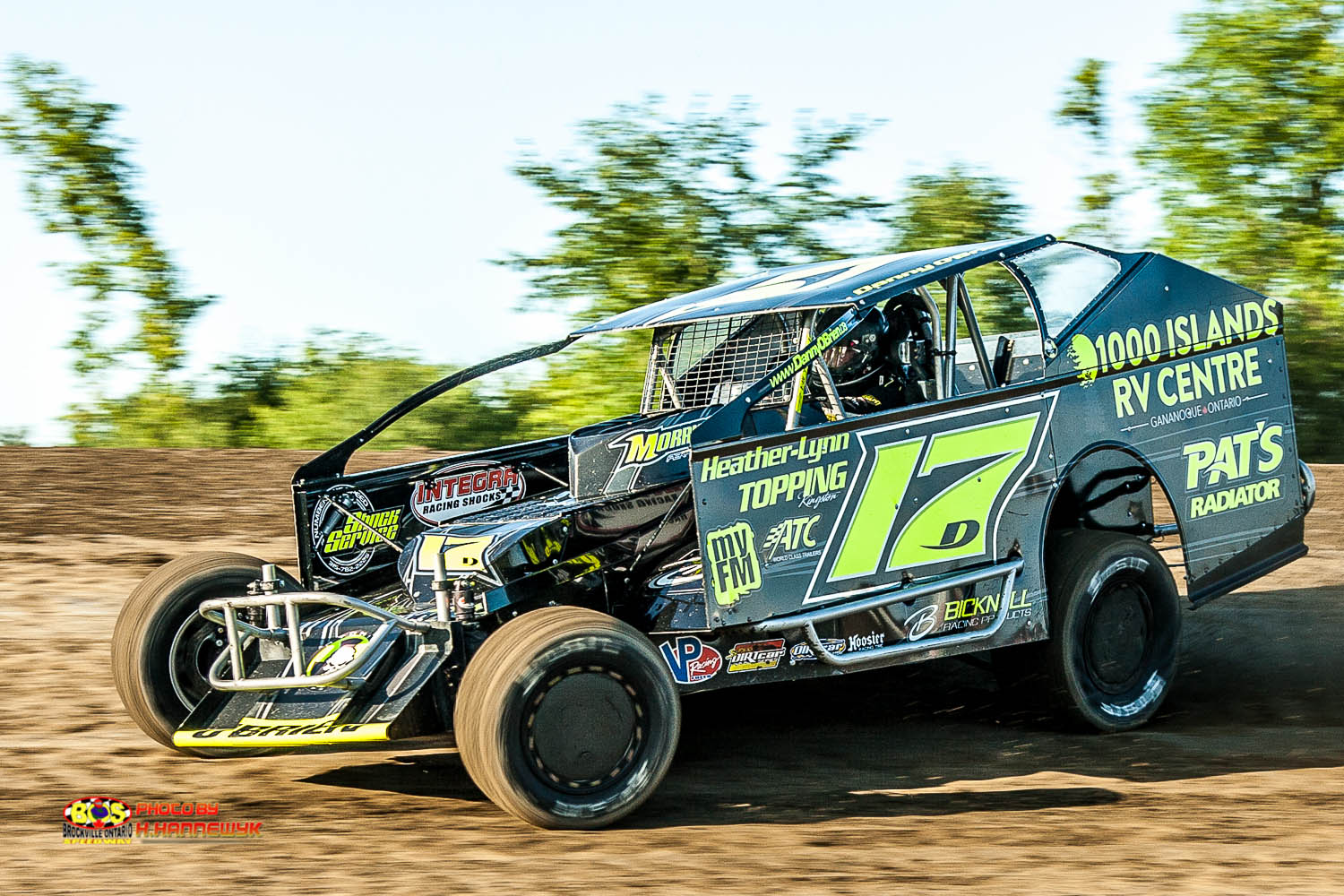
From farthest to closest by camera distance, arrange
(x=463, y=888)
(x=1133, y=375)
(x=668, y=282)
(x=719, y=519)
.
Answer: (x=668, y=282) → (x=1133, y=375) → (x=719, y=519) → (x=463, y=888)

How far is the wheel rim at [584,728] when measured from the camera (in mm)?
5402

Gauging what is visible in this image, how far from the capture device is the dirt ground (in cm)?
493

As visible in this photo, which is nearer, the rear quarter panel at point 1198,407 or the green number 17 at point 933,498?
the green number 17 at point 933,498

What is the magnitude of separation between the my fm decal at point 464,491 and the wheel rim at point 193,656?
118cm

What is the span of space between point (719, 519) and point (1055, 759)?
212 cm

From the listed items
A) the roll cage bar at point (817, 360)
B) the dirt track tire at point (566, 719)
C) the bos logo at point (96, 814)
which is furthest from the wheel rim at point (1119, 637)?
the bos logo at point (96, 814)

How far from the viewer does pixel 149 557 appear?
1026 centimetres

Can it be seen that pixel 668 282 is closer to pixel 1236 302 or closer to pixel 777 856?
pixel 1236 302

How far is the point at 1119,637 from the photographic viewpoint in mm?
7168

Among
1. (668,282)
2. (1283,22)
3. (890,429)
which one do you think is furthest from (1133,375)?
(1283,22)

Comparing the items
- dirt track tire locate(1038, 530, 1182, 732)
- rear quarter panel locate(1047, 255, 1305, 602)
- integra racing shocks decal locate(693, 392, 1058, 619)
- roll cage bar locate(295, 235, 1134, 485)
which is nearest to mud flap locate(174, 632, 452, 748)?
integra racing shocks decal locate(693, 392, 1058, 619)

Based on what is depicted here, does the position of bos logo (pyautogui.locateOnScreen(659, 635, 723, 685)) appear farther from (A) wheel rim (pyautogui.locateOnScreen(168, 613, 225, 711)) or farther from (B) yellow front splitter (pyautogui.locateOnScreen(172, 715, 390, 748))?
(A) wheel rim (pyautogui.locateOnScreen(168, 613, 225, 711))

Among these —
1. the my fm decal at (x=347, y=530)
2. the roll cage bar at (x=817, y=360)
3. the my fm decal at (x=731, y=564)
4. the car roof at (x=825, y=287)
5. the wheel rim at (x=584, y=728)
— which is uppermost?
the car roof at (x=825, y=287)

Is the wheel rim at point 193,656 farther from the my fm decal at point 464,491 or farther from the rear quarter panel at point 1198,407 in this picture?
the rear quarter panel at point 1198,407
